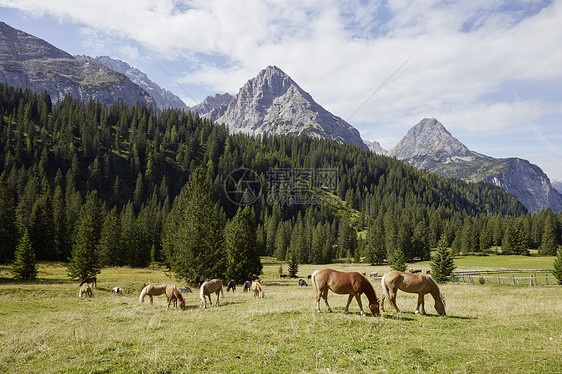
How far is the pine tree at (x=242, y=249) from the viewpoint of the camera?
44188 mm

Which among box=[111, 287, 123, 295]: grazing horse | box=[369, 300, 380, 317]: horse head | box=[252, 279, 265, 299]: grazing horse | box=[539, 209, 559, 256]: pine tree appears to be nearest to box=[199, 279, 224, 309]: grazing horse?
box=[252, 279, 265, 299]: grazing horse

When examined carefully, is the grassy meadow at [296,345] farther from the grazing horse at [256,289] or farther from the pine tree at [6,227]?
the pine tree at [6,227]

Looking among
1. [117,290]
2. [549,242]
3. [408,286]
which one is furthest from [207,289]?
[549,242]

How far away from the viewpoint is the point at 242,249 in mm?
45062

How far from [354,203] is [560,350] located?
635 ft

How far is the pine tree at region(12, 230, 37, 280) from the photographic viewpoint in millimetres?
40219

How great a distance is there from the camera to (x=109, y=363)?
851 centimetres

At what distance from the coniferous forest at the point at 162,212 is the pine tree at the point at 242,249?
0.55 ft

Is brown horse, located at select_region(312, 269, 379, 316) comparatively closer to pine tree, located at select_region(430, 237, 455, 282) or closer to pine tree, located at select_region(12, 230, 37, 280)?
pine tree, located at select_region(430, 237, 455, 282)

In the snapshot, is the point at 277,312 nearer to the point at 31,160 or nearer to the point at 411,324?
the point at 411,324

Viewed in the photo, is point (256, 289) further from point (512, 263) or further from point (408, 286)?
point (512, 263)

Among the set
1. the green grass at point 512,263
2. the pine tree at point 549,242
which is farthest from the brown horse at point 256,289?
the pine tree at point 549,242

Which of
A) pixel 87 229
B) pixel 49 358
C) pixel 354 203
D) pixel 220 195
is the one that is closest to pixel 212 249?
pixel 87 229

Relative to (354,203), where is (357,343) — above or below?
below
